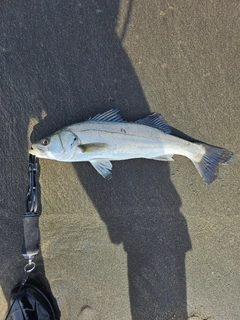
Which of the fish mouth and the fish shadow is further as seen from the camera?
the fish shadow

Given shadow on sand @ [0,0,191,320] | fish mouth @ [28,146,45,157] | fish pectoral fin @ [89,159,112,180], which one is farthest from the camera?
shadow on sand @ [0,0,191,320]

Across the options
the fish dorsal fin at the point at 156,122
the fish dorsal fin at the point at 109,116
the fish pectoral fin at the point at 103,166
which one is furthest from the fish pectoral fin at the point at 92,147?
the fish dorsal fin at the point at 156,122

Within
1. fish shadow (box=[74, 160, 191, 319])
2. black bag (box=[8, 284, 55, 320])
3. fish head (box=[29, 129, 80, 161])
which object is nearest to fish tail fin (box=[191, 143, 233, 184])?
fish shadow (box=[74, 160, 191, 319])

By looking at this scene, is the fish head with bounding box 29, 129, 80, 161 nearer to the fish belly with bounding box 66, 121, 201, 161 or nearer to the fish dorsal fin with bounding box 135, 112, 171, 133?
the fish belly with bounding box 66, 121, 201, 161

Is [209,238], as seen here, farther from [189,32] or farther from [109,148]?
[189,32]

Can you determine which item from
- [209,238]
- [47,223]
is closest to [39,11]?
[47,223]
